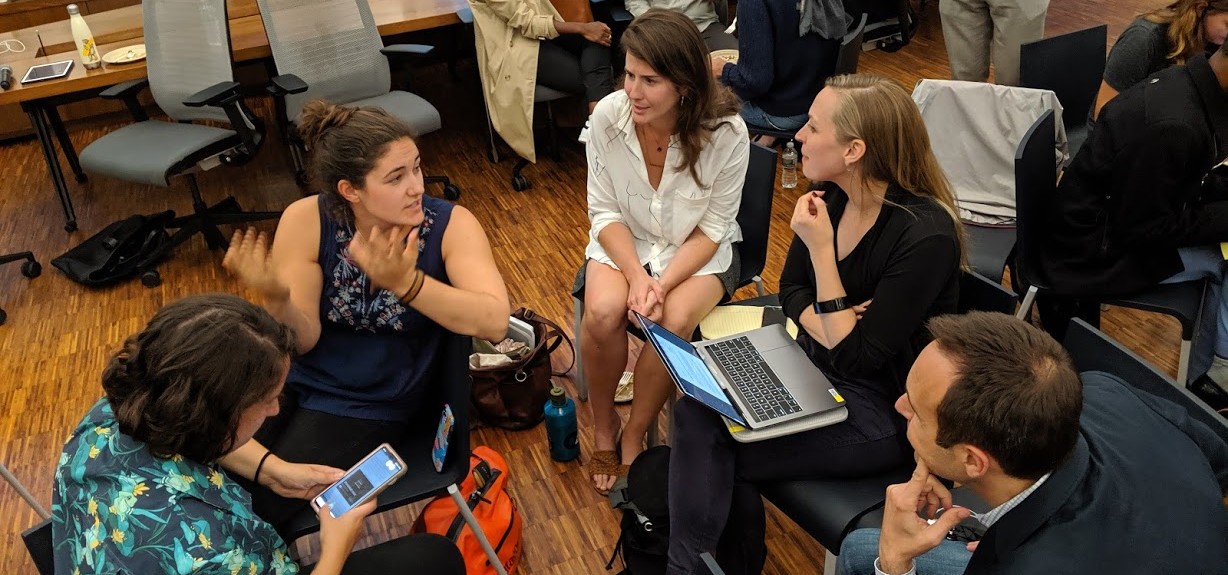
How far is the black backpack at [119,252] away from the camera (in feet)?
12.5

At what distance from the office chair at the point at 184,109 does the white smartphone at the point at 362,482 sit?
231cm

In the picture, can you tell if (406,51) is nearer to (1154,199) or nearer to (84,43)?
(84,43)

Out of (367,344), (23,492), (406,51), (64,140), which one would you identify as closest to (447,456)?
(367,344)

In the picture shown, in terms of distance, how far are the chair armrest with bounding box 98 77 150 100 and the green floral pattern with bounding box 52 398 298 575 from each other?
285 cm

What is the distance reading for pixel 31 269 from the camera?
388cm

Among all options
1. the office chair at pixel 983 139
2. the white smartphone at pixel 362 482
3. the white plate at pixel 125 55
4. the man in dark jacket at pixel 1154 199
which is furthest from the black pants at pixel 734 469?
the white plate at pixel 125 55

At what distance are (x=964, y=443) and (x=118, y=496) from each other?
1.32 meters

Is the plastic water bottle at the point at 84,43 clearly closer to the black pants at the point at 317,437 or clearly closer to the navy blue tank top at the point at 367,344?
the navy blue tank top at the point at 367,344

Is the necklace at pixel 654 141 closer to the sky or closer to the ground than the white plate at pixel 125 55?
closer to the sky

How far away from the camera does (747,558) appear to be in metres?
2.11

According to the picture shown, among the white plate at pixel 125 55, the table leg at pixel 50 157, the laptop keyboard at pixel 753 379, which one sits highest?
the laptop keyboard at pixel 753 379

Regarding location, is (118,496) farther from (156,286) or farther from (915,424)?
(156,286)

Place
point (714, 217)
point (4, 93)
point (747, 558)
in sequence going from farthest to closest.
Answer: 1. point (4, 93)
2. point (714, 217)
3. point (747, 558)

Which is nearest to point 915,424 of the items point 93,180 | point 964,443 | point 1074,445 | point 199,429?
point 964,443
